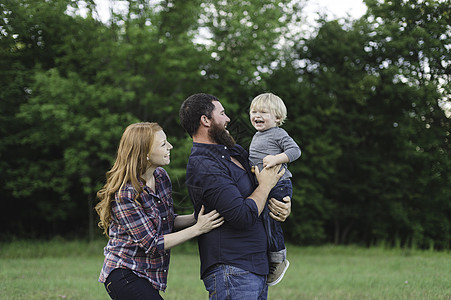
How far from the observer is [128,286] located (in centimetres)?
271

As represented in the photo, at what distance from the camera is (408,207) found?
15.5 metres

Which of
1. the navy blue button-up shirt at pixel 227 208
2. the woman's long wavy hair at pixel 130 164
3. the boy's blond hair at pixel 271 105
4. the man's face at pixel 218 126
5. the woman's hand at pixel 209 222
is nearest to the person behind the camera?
the navy blue button-up shirt at pixel 227 208

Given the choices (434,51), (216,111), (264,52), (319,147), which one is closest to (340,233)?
(319,147)

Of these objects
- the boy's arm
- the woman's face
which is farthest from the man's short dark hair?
the boy's arm

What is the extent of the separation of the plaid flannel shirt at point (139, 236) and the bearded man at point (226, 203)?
297mm

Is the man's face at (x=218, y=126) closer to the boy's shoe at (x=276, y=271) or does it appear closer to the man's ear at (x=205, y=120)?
the man's ear at (x=205, y=120)

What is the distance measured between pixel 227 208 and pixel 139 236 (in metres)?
0.63

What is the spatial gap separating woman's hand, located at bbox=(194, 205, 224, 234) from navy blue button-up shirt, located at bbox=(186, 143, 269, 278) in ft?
0.13

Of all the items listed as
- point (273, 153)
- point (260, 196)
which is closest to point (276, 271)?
point (260, 196)

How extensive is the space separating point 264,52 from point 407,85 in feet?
15.4

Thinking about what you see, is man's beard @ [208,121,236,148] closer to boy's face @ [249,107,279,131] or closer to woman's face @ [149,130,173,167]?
woman's face @ [149,130,173,167]

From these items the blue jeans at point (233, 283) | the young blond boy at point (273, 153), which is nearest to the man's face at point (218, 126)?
the young blond boy at point (273, 153)

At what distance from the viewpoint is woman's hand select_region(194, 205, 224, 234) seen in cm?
254

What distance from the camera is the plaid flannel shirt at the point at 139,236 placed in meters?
2.70
